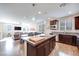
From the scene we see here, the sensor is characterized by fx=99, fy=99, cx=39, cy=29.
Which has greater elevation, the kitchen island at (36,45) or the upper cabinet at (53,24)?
the upper cabinet at (53,24)

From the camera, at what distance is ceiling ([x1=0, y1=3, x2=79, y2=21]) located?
71.8 inches

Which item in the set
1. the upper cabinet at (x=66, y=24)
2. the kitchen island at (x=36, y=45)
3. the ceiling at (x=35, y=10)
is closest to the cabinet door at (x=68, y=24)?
the upper cabinet at (x=66, y=24)

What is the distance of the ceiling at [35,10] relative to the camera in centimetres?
182

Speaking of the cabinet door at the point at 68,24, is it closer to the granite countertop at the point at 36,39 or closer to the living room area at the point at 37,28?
the living room area at the point at 37,28

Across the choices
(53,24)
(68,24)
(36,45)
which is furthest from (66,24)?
(36,45)

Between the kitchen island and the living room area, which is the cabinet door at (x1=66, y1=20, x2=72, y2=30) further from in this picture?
the kitchen island

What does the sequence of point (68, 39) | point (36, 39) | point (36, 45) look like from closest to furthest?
point (36, 45), point (36, 39), point (68, 39)

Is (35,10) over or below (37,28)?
over

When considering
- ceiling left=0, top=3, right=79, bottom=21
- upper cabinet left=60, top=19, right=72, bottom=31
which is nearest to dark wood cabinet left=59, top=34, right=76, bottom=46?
A: upper cabinet left=60, top=19, right=72, bottom=31

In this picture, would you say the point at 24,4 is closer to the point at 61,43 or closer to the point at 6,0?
the point at 6,0

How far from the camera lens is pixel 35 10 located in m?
1.91

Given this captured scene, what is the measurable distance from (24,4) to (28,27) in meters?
0.49

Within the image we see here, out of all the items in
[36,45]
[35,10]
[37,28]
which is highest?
[35,10]

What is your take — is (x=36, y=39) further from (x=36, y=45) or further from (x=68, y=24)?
(x=68, y=24)
